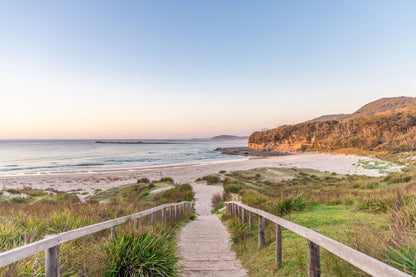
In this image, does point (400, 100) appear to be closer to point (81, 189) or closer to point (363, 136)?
point (363, 136)

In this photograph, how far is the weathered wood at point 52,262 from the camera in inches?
90.0

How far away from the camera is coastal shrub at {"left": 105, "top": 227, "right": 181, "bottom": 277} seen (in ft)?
10.2

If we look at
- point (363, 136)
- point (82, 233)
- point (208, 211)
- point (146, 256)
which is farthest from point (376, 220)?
point (363, 136)

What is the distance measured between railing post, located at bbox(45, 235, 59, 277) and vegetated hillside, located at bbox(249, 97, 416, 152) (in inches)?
2408

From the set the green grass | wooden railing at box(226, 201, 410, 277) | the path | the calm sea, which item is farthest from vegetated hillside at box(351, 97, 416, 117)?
wooden railing at box(226, 201, 410, 277)

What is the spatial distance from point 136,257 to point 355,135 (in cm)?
8996

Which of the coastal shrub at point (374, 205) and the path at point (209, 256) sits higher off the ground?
the coastal shrub at point (374, 205)

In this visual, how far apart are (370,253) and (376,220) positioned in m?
3.79

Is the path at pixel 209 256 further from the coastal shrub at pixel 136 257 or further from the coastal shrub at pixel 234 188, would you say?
the coastal shrub at pixel 234 188

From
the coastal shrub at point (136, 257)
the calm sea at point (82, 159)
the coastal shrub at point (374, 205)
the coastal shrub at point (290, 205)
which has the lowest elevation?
the calm sea at point (82, 159)

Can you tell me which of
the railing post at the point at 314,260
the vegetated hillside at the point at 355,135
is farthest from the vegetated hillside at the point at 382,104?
the railing post at the point at 314,260

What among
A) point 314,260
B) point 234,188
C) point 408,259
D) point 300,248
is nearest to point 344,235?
point 300,248

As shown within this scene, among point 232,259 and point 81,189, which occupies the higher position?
point 232,259

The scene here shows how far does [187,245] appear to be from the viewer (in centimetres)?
603
